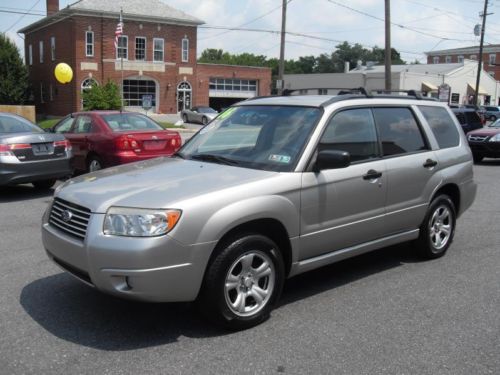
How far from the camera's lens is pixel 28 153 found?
30.2 feet

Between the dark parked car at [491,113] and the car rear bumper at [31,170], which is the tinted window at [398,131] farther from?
the dark parked car at [491,113]

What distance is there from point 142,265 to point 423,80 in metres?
64.0

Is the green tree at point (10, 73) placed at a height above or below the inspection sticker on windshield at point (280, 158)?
above

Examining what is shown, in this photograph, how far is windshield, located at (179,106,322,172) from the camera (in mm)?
4621

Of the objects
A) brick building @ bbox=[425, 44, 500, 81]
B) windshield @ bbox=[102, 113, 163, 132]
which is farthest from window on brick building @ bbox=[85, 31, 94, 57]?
brick building @ bbox=[425, 44, 500, 81]

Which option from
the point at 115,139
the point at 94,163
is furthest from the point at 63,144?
the point at 94,163

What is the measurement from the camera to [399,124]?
18.4 ft

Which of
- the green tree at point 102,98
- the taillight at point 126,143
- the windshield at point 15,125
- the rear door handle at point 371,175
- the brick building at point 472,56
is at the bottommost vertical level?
the taillight at point 126,143

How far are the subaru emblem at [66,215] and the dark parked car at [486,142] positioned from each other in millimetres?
15118

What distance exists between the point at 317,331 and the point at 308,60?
450 feet

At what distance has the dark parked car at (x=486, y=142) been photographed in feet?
54.5

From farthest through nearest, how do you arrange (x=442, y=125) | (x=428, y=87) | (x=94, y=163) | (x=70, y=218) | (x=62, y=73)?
(x=428, y=87) → (x=62, y=73) → (x=94, y=163) → (x=442, y=125) → (x=70, y=218)

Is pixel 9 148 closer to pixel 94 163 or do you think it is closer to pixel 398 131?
pixel 94 163

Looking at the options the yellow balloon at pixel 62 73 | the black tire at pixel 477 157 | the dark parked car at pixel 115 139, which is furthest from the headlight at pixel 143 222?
the yellow balloon at pixel 62 73
